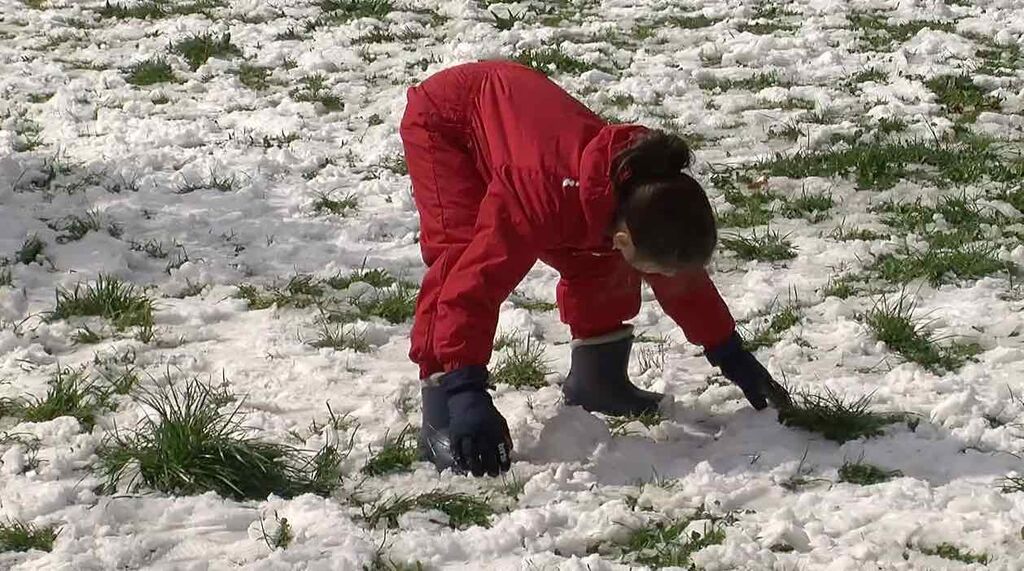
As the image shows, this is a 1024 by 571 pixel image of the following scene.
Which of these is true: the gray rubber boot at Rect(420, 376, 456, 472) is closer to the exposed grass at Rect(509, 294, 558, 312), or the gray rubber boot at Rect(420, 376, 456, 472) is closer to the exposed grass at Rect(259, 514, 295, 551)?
the exposed grass at Rect(259, 514, 295, 551)

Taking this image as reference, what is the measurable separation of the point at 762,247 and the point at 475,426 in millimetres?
A: 2514

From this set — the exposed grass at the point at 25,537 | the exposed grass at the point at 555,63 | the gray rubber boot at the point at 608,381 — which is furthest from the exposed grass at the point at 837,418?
the exposed grass at the point at 555,63

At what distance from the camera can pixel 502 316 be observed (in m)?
4.80

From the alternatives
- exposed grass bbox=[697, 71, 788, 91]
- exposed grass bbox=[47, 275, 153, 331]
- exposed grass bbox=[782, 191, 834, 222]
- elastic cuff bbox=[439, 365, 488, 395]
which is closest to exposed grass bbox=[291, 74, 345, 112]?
exposed grass bbox=[697, 71, 788, 91]

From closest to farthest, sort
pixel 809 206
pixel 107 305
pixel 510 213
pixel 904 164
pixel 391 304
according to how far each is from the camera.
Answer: pixel 510 213, pixel 107 305, pixel 391 304, pixel 809 206, pixel 904 164

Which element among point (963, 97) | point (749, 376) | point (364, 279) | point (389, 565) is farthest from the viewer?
point (963, 97)

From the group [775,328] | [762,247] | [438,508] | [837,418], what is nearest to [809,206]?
[762,247]

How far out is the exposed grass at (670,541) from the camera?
301cm

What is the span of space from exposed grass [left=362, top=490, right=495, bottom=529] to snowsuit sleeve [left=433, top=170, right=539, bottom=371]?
40 cm

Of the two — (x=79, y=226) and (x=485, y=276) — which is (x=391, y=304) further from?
(x=79, y=226)

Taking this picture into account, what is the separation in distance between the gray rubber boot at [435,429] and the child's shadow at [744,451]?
0.30m

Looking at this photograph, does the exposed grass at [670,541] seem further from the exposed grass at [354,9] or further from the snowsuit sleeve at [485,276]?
the exposed grass at [354,9]

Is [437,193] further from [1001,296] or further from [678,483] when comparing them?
[1001,296]

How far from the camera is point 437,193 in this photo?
3.83 metres
